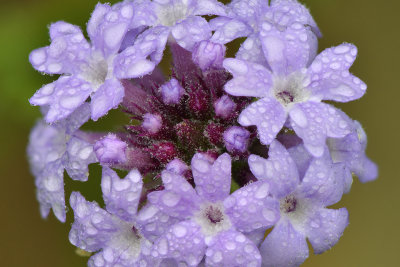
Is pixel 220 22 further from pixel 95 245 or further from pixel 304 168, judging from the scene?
pixel 95 245

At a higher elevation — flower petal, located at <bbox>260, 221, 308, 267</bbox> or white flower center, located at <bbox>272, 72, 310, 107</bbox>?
white flower center, located at <bbox>272, 72, 310, 107</bbox>

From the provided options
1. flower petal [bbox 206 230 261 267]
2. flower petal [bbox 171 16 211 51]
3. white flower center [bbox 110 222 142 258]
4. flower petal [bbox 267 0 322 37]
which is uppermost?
flower petal [bbox 171 16 211 51]

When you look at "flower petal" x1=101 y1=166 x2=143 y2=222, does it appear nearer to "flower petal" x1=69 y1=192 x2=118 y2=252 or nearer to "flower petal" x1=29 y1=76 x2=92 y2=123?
"flower petal" x1=69 y1=192 x2=118 y2=252

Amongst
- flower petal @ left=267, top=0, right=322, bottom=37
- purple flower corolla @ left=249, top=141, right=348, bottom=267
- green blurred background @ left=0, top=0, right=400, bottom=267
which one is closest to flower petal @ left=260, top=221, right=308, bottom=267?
purple flower corolla @ left=249, top=141, right=348, bottom=267

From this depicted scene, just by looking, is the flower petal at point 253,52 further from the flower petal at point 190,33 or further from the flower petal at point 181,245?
the flower petal at point 181,245

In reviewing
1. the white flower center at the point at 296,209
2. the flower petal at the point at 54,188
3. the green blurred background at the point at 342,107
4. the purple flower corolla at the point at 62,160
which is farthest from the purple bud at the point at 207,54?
the green blurred background at the point at 342,107

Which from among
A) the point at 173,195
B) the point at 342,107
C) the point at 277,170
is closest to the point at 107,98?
the point at 173,195
